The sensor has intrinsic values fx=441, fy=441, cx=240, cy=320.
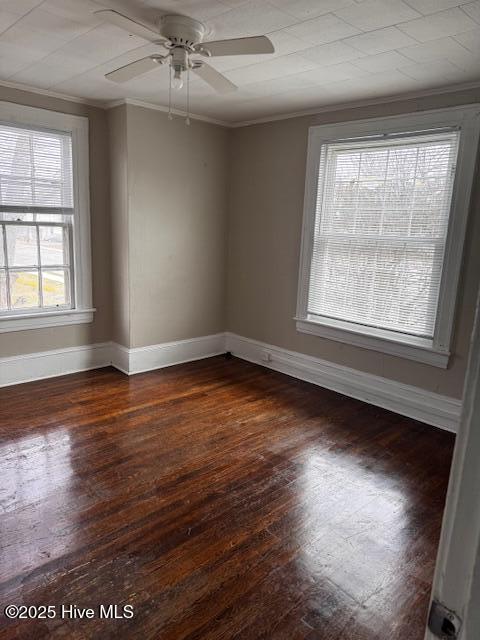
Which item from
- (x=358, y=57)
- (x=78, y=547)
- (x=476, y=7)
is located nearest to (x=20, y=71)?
(x=358, y=57)

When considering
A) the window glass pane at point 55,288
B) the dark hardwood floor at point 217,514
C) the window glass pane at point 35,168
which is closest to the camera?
the dark hardwood floor at point 217,514

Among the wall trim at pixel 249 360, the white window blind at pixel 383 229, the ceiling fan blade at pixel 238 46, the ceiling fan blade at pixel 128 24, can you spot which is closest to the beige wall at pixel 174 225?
the wall trim at pixel 249 360

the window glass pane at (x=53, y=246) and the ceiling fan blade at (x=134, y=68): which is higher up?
the ceiling fan blade at (x=134, y=68)

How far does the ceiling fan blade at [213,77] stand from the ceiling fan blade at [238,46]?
0.48 ft

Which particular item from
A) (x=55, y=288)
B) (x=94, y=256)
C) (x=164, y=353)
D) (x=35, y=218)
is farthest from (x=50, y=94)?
(x=164, y=353)

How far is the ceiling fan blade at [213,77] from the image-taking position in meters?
2.41

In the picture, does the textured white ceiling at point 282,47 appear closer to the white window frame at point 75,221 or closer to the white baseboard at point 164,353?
the white window frame at point 75,221

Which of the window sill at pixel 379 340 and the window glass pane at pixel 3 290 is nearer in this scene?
the window sill at pixel 379 340

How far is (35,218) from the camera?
3889 mm

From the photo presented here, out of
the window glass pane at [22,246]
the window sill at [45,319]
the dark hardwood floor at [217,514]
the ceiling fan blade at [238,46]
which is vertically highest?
the ceiling fan blade at [238,46]

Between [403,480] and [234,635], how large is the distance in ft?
4.93

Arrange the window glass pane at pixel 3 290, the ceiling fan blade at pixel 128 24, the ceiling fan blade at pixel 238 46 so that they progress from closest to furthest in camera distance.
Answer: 1. the ceiling fan blade at pixel 128 24
2. the ceiling fan blade at pixel 238 46
3. the window glass pane at pixel 3 290

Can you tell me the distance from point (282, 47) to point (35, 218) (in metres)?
2.54

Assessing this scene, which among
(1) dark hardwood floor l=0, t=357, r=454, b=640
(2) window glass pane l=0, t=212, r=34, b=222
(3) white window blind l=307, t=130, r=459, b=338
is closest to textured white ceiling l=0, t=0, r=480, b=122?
(3) white window blind l=307, t=130, r=459, b=338
